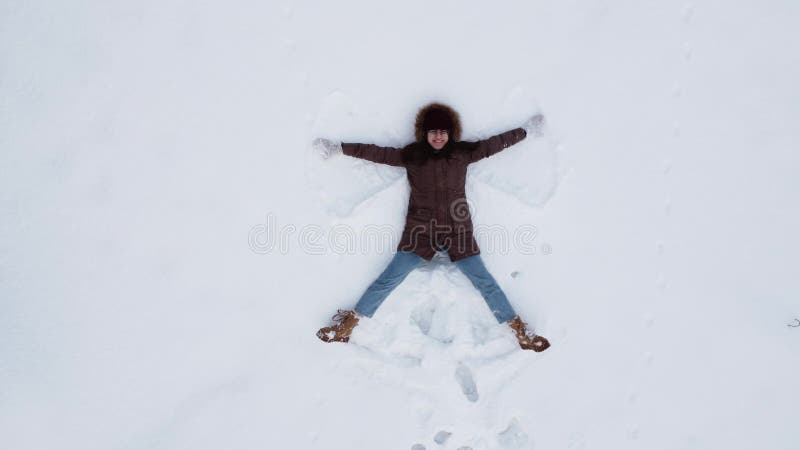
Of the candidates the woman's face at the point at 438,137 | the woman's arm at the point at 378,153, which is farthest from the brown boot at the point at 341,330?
the woman's face at the point at 438,137

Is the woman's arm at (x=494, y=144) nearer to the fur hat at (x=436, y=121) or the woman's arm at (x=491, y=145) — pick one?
the woman's arm at (x=491, y=145)

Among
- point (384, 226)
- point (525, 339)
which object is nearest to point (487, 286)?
point (525, 339)

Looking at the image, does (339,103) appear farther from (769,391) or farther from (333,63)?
(769,391)

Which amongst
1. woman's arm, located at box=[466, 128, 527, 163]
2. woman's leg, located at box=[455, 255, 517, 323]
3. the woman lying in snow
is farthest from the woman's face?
woman's leg, located at box=[455, 255, 517, 323]

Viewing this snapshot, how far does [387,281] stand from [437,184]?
2.17 feet

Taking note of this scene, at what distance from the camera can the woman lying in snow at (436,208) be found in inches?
99.4

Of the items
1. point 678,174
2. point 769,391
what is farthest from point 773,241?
point 769,391

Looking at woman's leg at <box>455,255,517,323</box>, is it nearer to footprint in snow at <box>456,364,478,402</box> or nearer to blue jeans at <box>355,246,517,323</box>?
blue jeans at <box>355,246,517,323</box>

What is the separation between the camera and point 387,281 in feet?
8.73

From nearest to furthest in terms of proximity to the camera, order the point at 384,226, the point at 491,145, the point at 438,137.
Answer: the point at 438,137, the point at 491,145, the point at 384,226

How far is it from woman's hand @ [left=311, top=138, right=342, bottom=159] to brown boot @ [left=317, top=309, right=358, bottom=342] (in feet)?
3.21

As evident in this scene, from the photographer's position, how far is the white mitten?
271cm

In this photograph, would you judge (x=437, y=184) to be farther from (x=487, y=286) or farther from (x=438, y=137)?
(x=487, y=286)

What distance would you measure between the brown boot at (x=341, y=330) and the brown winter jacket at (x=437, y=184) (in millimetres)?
520
